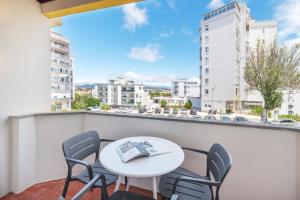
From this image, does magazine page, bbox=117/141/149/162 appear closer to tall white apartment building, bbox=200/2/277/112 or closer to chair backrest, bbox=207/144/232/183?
chair backrest, bbox=207/144/232/183

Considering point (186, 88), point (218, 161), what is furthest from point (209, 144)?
point (186, 88)

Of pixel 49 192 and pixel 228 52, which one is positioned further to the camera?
pixel 228 52

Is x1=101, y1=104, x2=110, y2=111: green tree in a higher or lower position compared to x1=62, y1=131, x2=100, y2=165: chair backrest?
higher

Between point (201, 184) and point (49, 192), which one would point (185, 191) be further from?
point (49, 192)

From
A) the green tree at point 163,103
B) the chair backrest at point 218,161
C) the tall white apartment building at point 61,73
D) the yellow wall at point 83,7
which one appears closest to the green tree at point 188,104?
the green tree at point 163,103

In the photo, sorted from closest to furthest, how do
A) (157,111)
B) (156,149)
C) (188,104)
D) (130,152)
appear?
(130,152)
(156,149)
(157,111)
(188,104)

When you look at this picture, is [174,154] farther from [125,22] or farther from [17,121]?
[125,22]

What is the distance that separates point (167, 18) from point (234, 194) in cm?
519

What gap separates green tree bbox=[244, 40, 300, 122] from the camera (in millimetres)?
2791

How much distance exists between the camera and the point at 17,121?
66.0 inches

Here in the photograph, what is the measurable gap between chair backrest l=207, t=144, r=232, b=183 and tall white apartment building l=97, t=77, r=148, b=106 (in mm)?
1591

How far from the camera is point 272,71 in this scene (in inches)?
117

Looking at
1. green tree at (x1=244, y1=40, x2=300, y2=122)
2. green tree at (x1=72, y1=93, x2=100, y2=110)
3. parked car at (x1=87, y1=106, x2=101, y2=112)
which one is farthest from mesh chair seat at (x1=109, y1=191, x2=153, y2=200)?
green tree at (x1=244, y1=40, x2=300, y2=122)

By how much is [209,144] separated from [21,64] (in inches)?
91.7
